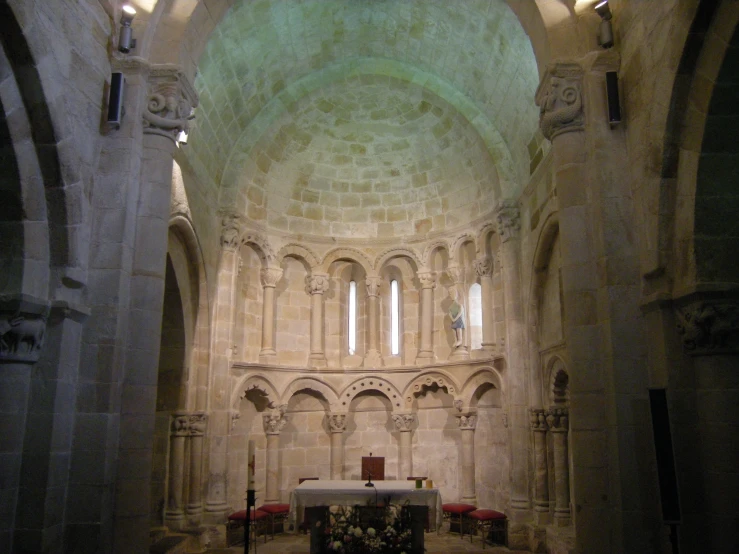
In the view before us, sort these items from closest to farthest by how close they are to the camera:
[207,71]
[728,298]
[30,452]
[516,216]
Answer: [728,298]
[30,452]
[207,71]
[516,216]

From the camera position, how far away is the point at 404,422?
1310 cm

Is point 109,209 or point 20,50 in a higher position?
point 20,50

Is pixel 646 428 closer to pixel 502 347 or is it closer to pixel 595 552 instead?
pixel 595 552

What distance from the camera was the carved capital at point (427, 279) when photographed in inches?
536

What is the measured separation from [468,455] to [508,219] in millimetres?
4682

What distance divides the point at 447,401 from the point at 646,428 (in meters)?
7.47

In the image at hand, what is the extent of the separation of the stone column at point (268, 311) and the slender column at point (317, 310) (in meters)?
0.84

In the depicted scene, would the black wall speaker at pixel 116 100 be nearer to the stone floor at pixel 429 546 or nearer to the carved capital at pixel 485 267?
the stone floor at pixel 429 546

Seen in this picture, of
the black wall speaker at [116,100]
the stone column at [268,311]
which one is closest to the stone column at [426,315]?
the stone column at [268,311]

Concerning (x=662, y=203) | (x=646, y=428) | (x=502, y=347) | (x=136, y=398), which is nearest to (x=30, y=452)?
(x=136, y=398)

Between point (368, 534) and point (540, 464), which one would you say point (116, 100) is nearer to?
point (368, 534)

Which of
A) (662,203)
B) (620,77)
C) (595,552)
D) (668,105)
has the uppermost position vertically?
(620,77)

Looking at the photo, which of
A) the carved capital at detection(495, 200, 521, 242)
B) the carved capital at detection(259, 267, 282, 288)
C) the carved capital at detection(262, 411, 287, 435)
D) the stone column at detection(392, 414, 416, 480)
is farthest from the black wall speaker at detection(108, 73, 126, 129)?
the stone column at detection(392, 414, 416, 480)

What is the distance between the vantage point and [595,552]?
5.80m
